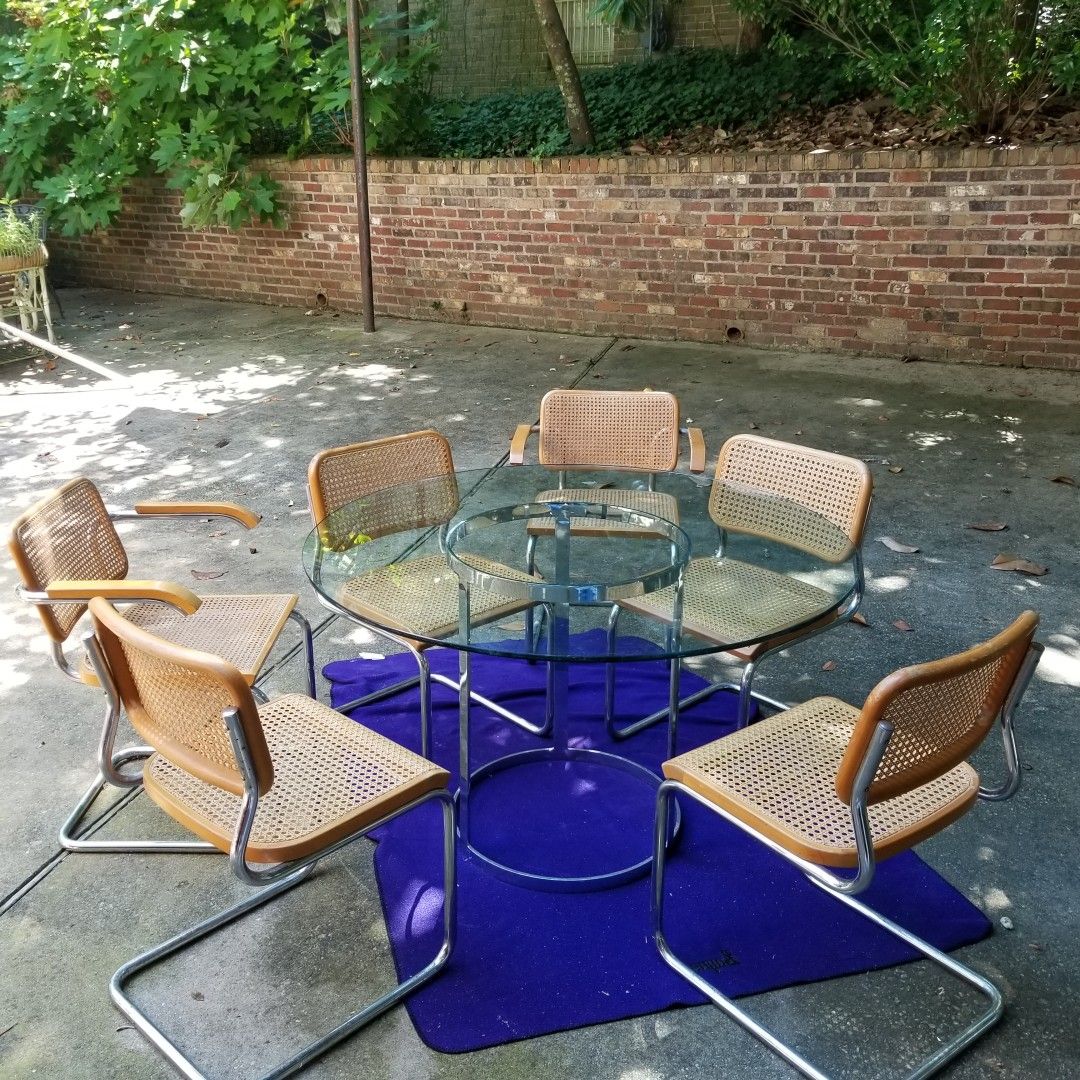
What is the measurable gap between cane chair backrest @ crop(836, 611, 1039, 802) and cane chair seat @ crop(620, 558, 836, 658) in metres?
0.47

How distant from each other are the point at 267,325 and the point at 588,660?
23.7ft

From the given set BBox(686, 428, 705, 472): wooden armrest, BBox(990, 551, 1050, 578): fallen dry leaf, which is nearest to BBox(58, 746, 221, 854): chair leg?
BBox(686, 428, 705, 472): wooden armrest

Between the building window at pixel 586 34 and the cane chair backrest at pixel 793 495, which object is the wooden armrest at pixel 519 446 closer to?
the cane chair backrest at pixel 793 495

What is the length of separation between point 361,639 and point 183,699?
1.87m

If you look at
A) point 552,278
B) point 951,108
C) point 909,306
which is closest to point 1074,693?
point 909,306

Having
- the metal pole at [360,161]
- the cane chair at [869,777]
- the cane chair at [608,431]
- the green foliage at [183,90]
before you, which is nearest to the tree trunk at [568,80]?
the green foliage at [183,90]

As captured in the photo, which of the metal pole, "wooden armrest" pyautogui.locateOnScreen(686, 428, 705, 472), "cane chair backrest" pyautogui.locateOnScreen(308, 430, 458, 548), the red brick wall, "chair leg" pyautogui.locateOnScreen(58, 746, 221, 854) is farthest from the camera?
the metal pole

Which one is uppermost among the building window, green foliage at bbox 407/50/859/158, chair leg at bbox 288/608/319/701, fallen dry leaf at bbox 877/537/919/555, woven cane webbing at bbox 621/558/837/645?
the building window

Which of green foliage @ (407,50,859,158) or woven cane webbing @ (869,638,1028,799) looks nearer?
woven cane webbing @ (869,638,1028,799)

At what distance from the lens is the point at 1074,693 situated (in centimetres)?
339

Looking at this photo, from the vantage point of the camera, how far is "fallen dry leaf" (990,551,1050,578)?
13.8 ft

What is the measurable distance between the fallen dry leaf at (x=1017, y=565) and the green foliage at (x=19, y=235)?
6579mm

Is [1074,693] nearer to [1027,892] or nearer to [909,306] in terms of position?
[1027,892]

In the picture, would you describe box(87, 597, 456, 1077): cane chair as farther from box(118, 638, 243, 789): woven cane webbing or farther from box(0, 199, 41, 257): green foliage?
box(0, 199, 41, 257): green foliage
